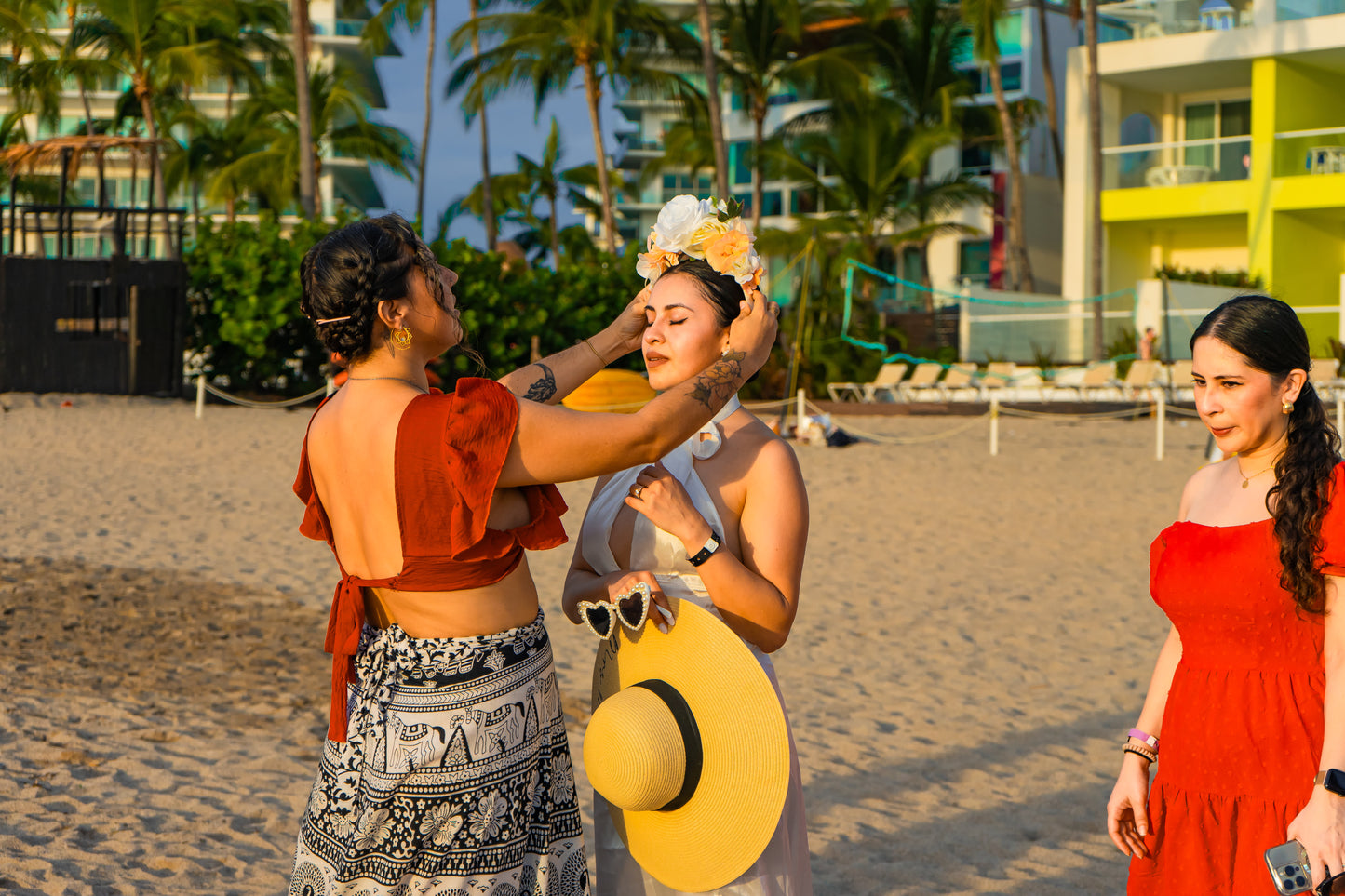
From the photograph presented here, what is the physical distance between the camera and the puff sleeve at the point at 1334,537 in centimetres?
197

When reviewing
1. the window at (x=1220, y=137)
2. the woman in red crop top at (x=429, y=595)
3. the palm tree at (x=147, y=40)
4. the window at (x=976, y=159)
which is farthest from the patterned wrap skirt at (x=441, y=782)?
the window at (x=976, y=159)

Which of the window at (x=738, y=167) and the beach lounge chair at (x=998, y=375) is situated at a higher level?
the window at (x=738, y=167)

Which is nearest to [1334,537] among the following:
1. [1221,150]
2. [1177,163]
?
[1221,150]

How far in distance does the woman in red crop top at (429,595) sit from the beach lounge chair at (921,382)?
69.1 ft

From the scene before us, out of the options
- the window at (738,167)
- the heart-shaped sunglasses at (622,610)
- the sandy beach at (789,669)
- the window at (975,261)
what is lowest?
the sandy beach at (789,669)

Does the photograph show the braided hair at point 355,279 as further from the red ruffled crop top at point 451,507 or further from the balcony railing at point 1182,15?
the balcony railing at point 1182,15

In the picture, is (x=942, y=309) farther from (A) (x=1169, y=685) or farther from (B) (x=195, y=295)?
(A) (x=1169, y=685)

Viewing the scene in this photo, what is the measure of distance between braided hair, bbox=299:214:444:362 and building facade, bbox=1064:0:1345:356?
21.3 m

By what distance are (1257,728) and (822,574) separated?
7265 mm

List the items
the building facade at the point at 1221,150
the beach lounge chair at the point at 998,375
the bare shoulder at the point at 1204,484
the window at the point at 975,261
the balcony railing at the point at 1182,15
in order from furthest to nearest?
1. the window at the point at 975,261
2. the balcony railing at the point at 1182,15
3. the building facade at the point at 1221,150
4. the beach lounge chair at the point at 998,375
5. the bare shoulder at the point at 1204,484

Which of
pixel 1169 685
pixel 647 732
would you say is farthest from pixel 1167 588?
pixel 647 732

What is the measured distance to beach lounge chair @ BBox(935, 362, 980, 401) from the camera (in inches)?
878

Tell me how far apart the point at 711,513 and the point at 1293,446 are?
0.98 metres

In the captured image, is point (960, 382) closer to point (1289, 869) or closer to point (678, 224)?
point (678, 224)
